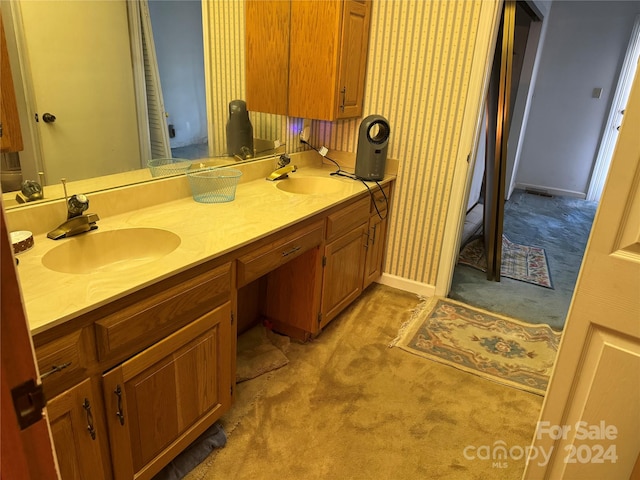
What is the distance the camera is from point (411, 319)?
2.69 metres

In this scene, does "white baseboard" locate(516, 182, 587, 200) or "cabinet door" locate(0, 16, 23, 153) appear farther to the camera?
"white baseboard" locate(516, 182, 587, 200)

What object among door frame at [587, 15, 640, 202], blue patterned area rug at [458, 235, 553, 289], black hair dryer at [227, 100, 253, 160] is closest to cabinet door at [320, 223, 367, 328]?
black hair dryer at [227, 100, 253, 160]

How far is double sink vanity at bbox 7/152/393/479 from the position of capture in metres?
1.11

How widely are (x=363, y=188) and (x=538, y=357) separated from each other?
134cm

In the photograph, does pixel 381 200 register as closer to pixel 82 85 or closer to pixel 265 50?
pixel 265 50

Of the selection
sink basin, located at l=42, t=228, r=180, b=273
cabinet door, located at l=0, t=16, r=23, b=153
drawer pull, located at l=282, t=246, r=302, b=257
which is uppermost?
cabinet door, located at l=0, t=16, r=23, b=153

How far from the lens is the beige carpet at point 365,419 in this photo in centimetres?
166

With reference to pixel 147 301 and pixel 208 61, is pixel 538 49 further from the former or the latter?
pixel 147 301

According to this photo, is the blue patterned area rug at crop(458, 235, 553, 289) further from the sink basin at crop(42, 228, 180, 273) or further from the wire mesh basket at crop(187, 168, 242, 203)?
the sink basin at crop(42, 228, 180, 273)

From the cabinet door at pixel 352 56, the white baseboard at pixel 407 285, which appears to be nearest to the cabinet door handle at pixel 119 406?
the cabinet door at pixel 352 56

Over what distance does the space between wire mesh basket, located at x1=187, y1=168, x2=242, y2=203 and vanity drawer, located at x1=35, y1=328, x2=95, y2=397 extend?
99cm

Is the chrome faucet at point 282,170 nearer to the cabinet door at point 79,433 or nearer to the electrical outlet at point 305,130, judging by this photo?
the electrical outlet at point 305,130

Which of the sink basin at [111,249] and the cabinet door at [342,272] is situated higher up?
the sink basin at [111,249]

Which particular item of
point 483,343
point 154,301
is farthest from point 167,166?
point 483,343
